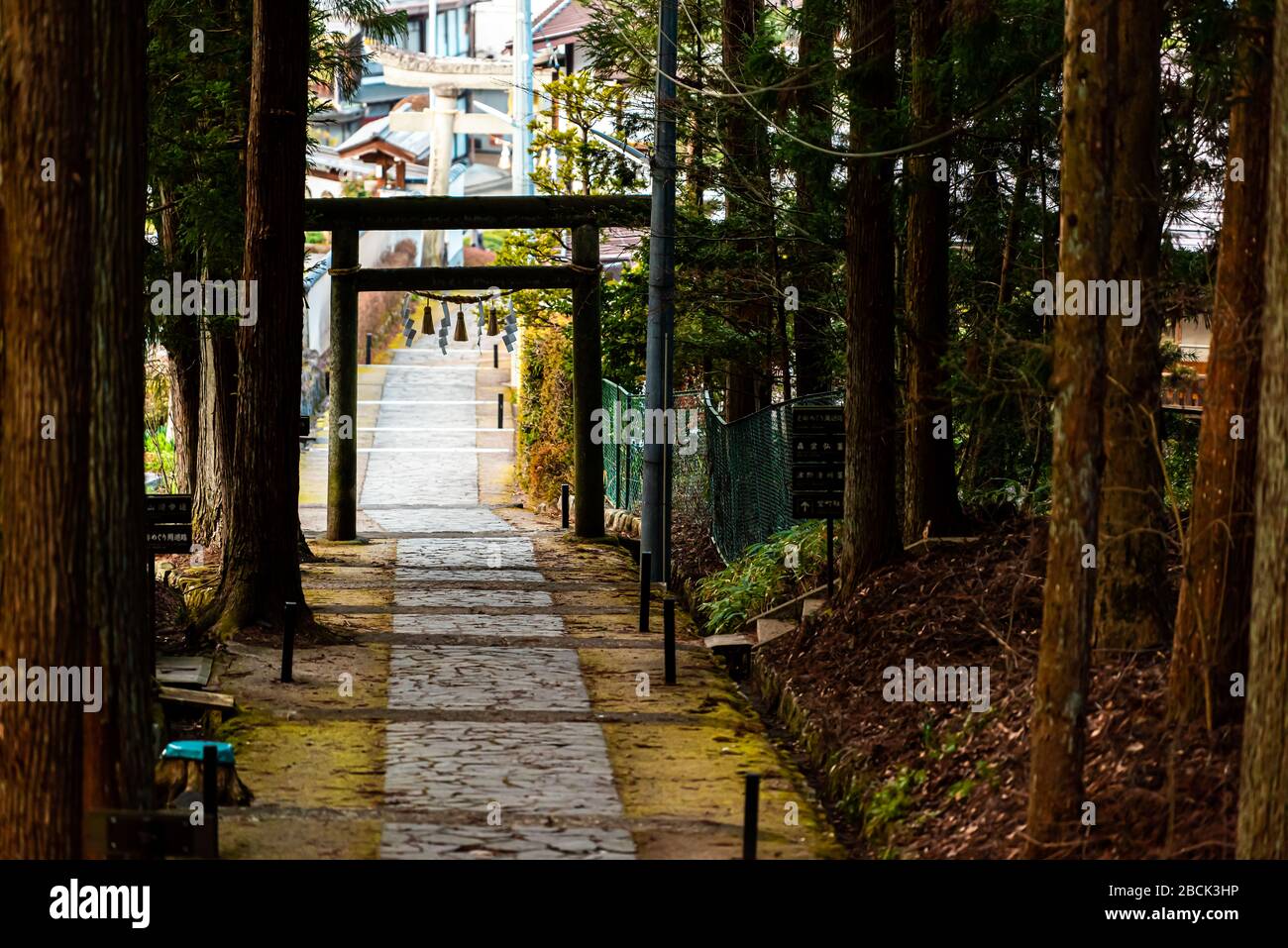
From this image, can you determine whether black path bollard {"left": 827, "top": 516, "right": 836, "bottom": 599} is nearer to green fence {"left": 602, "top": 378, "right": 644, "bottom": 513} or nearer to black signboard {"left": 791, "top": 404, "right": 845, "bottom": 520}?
black signboard {"left": 791, "top": 404, "right": 845, "bottom": 520}

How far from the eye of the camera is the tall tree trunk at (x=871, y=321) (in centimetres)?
1451

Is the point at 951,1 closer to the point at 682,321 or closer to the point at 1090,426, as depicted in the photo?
the point at 1090,426

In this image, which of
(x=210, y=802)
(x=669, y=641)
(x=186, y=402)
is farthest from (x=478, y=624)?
(x=210, y=802)

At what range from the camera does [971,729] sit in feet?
35.1

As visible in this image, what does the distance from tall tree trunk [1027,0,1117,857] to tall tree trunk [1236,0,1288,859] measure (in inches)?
43.5

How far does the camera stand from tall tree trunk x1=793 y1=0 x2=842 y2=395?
49.9ft

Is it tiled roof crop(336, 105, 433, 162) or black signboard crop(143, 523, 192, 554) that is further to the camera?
tiled roof crop(336, 105, 433, 162)

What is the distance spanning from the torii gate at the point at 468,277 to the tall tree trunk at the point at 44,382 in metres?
13.4

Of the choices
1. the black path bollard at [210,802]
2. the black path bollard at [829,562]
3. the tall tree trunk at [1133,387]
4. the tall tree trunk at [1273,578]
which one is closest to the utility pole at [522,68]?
the black path bollard at [829,562]

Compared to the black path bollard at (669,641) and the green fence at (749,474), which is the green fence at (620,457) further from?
the black path bollard at (669,641)

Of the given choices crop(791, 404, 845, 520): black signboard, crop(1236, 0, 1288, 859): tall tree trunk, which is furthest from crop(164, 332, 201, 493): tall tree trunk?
crop(1236, 0, 1288, 859): tall tree trunk
